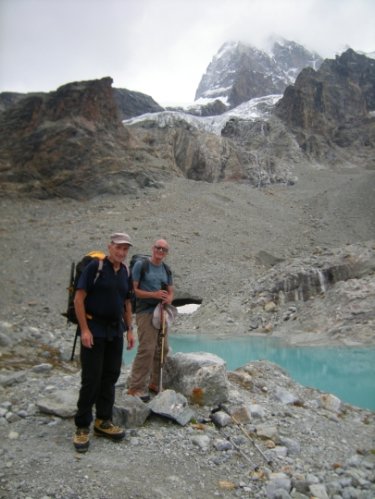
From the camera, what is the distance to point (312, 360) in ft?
49.1

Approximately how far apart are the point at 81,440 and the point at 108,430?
15.1 inches

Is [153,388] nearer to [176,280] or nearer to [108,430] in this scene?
[108,430]

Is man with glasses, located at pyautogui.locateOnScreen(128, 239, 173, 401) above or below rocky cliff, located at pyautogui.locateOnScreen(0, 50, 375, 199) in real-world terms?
below

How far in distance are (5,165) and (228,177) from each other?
3449 centimetres

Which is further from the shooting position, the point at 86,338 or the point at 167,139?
the point at 167,139

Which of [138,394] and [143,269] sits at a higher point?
[143,269]

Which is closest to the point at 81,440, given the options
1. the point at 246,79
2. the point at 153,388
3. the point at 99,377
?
the point at 99,377

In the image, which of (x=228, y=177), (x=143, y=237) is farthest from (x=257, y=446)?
(x=228, y=177)

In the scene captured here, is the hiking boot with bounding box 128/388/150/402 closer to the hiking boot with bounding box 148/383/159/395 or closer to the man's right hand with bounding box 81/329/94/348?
the hiking boot with bounding box 148/383/159/395

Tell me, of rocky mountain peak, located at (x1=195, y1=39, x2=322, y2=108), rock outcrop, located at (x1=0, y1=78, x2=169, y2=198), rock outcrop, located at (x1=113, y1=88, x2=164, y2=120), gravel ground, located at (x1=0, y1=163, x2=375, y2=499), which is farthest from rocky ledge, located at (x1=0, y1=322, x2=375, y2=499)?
rocky mountain peak, located at (x1=195, y1=39, x2=322, y2=108)

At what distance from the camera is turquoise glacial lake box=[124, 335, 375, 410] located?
1120cm

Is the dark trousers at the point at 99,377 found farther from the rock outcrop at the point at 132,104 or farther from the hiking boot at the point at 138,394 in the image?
the rock outcrop at the point at 132,104

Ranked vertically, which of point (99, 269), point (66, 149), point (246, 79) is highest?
point (246, 79)

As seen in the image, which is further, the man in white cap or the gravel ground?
the man in white cap
